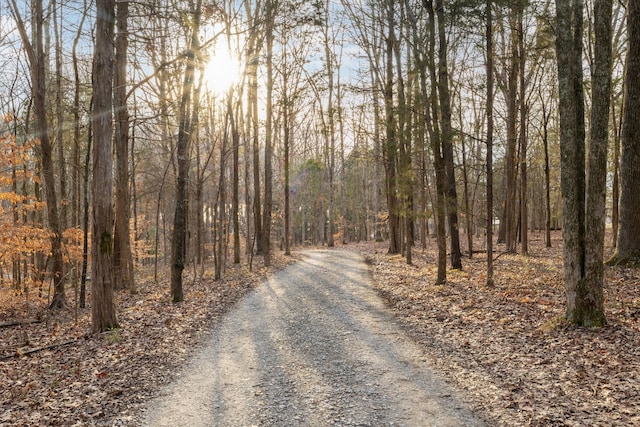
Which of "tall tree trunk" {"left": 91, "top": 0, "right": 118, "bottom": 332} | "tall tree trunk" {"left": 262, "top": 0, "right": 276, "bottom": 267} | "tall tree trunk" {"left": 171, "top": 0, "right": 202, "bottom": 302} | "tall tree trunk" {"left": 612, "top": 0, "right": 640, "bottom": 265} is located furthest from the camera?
"tall tree trunk" {"left": 262, "top": 0, "right": 276, "bottom": 267}

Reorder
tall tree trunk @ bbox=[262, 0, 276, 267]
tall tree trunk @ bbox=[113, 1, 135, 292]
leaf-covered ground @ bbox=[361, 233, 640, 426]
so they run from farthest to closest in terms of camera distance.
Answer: tall tree trunk @ bbox=[262, 0, 276, 267] < tall tree trunk @ bbox=[113, 1, 135, 292] < leaf-covered ground @ bbox=[361, 233, 640, 426]

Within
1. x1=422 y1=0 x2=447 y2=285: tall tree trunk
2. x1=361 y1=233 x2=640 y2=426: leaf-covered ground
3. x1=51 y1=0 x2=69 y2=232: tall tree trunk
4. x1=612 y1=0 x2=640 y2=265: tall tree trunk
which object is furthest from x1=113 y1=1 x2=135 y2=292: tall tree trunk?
x1=612 y1=0 x2=640 y2=265: tall tree trunk

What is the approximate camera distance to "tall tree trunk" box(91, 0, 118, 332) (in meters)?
7.57

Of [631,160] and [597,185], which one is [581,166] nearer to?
[597,185]

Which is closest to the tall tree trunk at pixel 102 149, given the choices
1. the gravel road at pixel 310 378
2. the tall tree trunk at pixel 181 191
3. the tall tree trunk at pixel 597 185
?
the gravel road at pixel 310 378

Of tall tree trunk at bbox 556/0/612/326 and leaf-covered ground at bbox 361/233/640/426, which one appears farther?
tall tree trunk at bbox 556/0/612/326

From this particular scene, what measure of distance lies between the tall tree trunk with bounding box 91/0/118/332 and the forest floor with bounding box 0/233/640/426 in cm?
136

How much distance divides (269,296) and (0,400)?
Result: 6827 millimetres

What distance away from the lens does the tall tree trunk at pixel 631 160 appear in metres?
10.1

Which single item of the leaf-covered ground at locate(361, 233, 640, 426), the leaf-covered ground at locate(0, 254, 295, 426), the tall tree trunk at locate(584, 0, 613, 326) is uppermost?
the tall tree trunk at locate(584, 0, 613, 326)

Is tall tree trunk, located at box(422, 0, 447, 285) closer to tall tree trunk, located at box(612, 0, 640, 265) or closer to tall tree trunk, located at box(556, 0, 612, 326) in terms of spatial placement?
tall tree trunk, located at box(556, 0, 612, 326)

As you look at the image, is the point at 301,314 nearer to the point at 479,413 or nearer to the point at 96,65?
the point at 479,413

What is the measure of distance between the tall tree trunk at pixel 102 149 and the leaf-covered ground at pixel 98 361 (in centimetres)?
106

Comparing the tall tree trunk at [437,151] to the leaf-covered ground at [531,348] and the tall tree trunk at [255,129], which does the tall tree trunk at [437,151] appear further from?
the tall tree trunk at [255,129]
